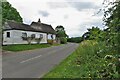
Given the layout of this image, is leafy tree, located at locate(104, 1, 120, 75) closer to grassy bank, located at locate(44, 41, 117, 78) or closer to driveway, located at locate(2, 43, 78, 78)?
grassy bank, located at locate(44, 41, 117, 78)

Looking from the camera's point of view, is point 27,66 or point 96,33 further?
point 27,66

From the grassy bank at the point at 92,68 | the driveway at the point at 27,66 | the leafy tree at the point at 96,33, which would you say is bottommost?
the driveway at the point at 27,66

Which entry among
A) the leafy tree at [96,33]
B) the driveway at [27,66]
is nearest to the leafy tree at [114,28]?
the leafy tree at [96,33]

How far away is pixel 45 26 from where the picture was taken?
82.8 meters

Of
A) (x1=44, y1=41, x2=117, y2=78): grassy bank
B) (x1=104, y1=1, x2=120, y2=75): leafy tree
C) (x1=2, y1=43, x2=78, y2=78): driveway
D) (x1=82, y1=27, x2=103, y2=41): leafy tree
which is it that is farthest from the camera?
(x1=2, y1=43, x2=78, y2=78): driveway

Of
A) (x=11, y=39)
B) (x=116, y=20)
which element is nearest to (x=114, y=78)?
(x=116, y=20)

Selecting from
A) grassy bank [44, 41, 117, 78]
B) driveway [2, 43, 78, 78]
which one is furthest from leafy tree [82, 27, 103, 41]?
driveway [2, 43, 78, 78]

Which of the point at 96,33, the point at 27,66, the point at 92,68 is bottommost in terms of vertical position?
the point at 27,66

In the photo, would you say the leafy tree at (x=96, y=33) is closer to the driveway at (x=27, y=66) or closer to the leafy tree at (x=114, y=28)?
the leafy tree at (x=114, y=28)

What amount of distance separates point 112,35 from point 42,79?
642cm

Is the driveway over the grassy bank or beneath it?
beneath

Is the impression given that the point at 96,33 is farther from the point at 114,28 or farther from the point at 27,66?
the point at 27,66

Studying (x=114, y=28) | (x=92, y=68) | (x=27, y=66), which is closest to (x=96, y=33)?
(x=92, y=68)

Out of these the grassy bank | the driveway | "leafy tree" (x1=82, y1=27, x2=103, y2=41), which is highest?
"leafy tree" (x1=82, y1=27, x2=103, y2=41)
